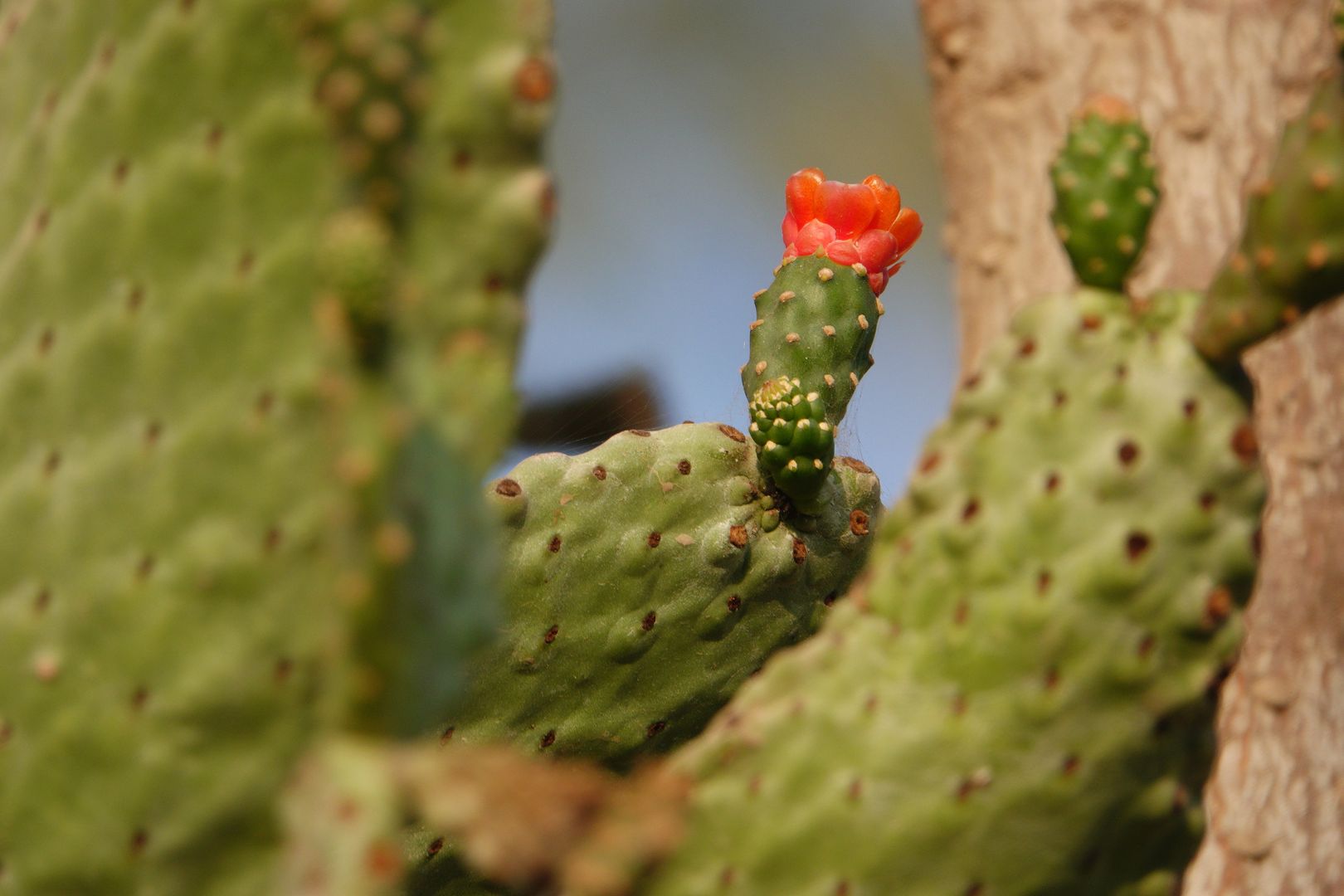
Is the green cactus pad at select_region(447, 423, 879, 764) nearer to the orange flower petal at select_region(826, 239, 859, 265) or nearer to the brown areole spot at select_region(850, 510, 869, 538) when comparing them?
the brown areole spot at select_region(850, 510, 869, 538)

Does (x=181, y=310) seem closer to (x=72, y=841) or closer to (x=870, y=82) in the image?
(x=72, y=841)

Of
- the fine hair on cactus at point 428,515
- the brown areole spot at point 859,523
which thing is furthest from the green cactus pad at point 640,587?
the fine hair on cactus at point 428,515

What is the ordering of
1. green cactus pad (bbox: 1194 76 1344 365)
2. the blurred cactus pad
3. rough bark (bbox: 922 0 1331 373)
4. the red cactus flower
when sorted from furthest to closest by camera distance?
rough bark (bbox: 922 0 1331 373) → the red cactus flower → green cactus pad (bbox: 1194 76 1344 365) → the blurred cactus pad

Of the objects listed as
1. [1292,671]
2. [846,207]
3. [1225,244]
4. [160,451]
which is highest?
[160,451]

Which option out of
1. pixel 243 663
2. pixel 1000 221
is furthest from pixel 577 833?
pixel 1000 221

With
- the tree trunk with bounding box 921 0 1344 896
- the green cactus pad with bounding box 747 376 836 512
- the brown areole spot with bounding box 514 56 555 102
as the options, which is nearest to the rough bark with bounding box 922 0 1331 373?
the tree trunk with bounding box 921 0 1344 896

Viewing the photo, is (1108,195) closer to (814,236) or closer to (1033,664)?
(1033,664)

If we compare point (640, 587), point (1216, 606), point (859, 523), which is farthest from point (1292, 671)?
point (1216, 606)
